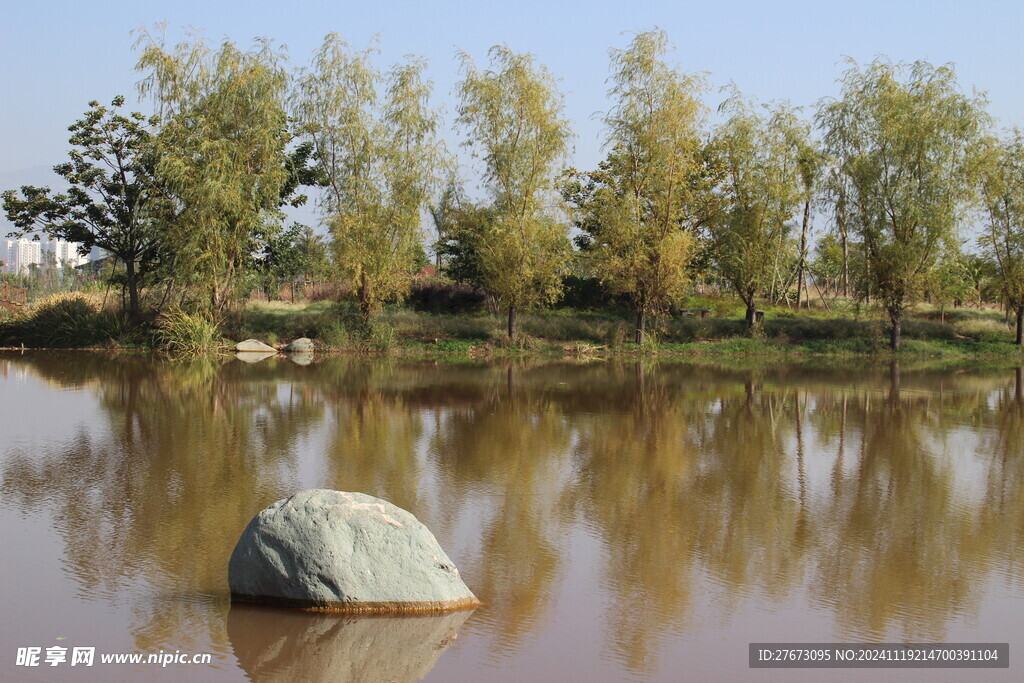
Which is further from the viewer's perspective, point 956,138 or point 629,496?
point 956,138

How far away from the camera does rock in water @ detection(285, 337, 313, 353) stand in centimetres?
2903

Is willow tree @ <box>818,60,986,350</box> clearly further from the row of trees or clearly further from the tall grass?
the tall grass

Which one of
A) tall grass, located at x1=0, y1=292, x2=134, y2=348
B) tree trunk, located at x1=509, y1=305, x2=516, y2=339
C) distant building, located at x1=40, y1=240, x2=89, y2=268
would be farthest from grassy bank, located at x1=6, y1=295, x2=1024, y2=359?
distant building, located at x1=40, y1=240, x2=89, y2=268

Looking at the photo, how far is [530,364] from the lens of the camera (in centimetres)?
2681

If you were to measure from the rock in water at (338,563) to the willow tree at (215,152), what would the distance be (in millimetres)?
21997

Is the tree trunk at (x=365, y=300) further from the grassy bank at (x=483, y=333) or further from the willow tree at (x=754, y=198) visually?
the willow tree at (x=754, y=198)

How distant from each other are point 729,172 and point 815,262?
50.1 feet

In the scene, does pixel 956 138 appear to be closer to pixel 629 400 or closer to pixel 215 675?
pixel 629 400

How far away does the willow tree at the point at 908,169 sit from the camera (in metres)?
30.0

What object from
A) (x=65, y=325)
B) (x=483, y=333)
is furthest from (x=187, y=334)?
(x=483, y=333)

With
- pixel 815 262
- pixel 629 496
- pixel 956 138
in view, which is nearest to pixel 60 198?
pixel 629 496

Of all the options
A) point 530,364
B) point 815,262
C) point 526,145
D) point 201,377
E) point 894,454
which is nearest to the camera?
point 894,454

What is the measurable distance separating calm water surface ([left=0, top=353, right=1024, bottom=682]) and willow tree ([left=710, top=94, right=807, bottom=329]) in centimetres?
1484

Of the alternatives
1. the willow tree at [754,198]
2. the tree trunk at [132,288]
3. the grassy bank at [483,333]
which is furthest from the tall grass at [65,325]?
the willow tree at [754,198]
